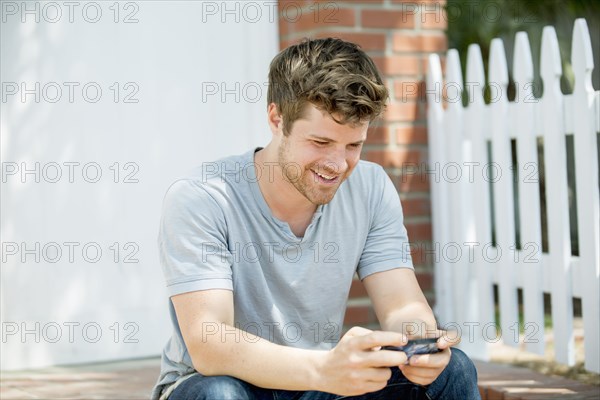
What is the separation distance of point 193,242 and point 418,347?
68 centimetres

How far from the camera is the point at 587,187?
3.74 m

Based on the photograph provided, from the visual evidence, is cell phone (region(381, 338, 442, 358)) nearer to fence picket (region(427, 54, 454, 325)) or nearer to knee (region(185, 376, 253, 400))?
knee (region(185, 376, 253, 400))

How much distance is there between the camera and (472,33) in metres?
8.21

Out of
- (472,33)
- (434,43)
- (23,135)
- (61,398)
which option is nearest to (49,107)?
(23,135)

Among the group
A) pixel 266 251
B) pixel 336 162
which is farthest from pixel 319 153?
pixel 266 251

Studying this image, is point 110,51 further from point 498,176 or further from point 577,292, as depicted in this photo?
point 577,292

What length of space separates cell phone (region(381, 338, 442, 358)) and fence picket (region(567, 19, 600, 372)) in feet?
5.03

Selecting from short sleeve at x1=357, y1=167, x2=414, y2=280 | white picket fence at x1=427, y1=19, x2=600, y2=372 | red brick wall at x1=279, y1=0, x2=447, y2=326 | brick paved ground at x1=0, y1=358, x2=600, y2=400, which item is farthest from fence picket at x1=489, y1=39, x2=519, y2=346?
short sleeve at x1=357, y1=167, x2=414, y2=280

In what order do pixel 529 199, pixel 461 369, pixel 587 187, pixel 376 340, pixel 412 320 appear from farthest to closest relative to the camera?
pixel 529 199, pixel 587 187, pixel 412 320, pixel 461 369, pixel 376 340

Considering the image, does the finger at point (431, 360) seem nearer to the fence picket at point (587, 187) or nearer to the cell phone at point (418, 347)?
the cell phone at point (418, 347)

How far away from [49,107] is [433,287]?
79.2 inches

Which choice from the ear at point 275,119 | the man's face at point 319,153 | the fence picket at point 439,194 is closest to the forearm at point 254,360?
the man's face at point 319,153

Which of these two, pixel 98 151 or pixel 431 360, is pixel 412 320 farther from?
pixel 98 151

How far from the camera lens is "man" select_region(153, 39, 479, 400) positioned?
93.7 inches
